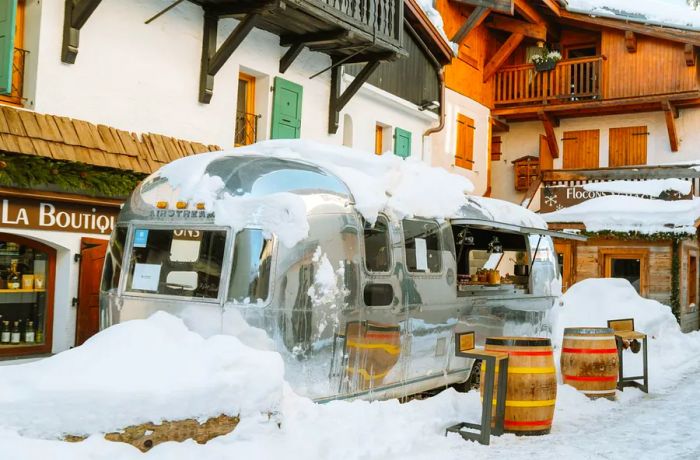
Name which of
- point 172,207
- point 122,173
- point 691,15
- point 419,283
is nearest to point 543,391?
point 419,283

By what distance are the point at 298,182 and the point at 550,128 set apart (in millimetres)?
18666

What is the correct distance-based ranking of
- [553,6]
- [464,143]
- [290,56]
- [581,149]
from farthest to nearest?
[581,149]
[553,6]
[464,143]
[290,56]

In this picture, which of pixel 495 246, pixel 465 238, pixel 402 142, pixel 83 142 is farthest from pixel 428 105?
pixel 83 142

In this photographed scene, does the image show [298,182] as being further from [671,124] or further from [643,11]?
[643,11]

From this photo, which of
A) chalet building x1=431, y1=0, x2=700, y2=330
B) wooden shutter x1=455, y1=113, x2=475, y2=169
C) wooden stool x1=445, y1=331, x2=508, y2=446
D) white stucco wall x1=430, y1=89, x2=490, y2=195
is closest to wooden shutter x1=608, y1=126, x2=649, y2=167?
chalet building x1=431, y1=0, x2=700, y2=330

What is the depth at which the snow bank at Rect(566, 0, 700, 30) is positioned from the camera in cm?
2217

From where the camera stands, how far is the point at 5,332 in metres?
9.05

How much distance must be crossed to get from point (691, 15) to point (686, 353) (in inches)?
480

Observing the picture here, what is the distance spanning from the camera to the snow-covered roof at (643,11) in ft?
72.5

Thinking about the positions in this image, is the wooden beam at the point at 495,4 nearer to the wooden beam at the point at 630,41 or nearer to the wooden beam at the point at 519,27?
the wooden beam at the point at 519,27

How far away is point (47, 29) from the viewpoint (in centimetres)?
908

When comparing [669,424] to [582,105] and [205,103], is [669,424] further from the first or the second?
[582,105]

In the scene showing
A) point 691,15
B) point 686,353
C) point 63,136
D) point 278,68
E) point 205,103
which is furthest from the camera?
point 691,15

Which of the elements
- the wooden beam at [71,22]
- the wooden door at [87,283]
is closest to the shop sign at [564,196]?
the wooden door at [87,283]
